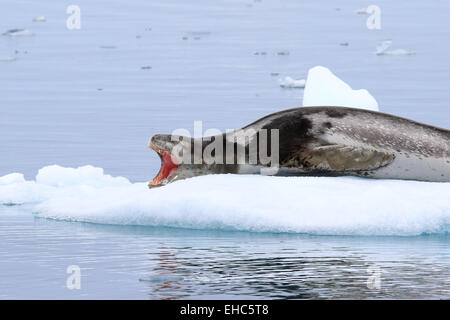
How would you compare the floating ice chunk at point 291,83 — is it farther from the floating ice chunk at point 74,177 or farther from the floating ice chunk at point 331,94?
the floating ice chunk at point 74,177

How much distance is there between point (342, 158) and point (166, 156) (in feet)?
5.81

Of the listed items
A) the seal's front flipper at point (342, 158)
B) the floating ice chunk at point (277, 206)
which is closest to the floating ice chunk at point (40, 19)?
the floating ice chunk at point (277, 206)

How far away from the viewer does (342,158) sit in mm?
10633

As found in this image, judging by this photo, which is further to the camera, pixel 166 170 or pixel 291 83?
pixel 291 83

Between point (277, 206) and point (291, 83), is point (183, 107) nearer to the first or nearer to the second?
point (291, 83)

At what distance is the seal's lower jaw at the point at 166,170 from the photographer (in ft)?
36.3

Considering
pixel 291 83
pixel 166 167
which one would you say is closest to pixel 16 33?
pixel 291 83

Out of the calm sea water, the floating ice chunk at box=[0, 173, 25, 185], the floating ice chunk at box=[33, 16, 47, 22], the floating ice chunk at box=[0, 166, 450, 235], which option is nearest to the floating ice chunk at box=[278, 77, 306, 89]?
the calm sea water

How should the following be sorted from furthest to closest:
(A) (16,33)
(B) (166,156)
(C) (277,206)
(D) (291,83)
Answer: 1. (A) (16,33)
2. (D) (291,83)
3. (B) (166,156)
4. (C) (277,206)

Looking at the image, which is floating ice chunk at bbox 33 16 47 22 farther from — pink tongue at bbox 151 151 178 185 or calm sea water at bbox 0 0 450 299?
pink tongue at bbox 151 151 178 185

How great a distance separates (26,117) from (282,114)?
28.3 ft

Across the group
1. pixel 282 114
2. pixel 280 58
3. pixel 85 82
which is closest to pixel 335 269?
pixel 282 114
